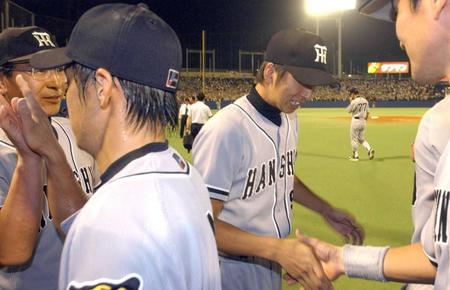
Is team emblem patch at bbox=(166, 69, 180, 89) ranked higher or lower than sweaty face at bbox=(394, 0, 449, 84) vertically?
lower

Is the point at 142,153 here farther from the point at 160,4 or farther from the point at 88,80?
the point at 160,4

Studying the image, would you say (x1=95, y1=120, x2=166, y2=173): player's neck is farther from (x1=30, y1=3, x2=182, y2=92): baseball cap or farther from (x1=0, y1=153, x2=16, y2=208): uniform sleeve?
(x1=0, y1=153, x2=16, y2=208): uniform sleeve

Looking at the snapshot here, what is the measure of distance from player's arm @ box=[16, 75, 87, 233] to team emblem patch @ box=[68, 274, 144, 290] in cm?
94

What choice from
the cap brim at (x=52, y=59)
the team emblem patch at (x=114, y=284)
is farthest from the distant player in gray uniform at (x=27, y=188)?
the team emblem patch at (x=114, y=284)

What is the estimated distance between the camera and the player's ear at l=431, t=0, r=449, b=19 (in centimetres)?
156

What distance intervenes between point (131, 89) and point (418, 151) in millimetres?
1323

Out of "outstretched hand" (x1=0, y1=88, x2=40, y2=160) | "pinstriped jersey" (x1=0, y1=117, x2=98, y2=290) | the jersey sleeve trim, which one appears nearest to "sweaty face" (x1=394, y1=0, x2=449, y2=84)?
the jersey sleeve trim

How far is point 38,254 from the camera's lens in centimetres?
244

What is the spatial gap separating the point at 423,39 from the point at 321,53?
1.42 metres

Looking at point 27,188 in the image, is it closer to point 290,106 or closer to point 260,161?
point 260,161

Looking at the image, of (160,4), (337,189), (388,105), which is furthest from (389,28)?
(337,189)

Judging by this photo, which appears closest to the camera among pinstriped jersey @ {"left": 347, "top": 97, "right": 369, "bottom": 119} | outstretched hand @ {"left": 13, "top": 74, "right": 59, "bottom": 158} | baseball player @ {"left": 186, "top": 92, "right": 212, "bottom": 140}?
outstretched hand @ {"left": 13, "top": 74, "right": 59, "bottom": 158}

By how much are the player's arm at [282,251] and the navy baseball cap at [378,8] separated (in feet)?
3.67

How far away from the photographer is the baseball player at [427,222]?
1441mm
